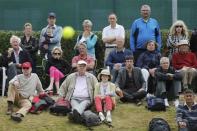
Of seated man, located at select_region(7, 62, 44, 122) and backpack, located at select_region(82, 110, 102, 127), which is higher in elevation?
seated man, located at select_region(7, 62, 44, 122)

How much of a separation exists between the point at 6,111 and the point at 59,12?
6261 millimetres

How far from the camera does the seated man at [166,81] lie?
13.2 m

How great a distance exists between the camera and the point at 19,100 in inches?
497

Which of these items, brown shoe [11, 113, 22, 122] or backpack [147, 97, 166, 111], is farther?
backpack [147, 97, 166, 111]

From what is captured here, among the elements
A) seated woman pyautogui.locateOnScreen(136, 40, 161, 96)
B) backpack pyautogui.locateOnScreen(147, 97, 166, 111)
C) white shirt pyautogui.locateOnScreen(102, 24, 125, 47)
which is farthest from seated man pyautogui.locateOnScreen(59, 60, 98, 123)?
white shirt pyautogui.locateOnScreen(102, 24, 125, 47)

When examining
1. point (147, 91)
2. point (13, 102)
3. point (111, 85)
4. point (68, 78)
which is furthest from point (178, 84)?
point (13, 102)

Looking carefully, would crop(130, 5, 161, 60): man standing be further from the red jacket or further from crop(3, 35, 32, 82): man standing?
crop(3, 35, 32, 82): man standing

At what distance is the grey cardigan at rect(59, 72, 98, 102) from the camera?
1276 cm

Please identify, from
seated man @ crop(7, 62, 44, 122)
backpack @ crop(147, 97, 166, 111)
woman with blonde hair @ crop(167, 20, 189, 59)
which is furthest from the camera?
woman with blonde hair @ crop(167, 20, 189, 59)

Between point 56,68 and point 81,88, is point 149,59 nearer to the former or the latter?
point 81,88

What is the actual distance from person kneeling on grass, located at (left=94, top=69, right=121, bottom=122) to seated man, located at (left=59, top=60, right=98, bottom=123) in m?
0.19

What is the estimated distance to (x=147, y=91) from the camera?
44.3 ft

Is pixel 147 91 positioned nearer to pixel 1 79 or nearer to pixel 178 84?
pixel 178 84

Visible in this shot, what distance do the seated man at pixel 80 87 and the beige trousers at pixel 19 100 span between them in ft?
2.56
